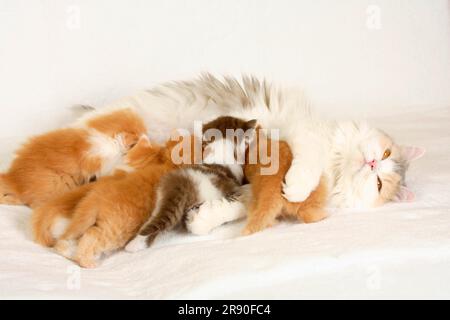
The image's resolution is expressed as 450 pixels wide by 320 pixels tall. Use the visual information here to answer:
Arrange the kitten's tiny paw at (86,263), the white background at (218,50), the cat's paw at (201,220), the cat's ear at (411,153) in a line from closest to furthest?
1. the kitten's tiny paw at (86,263)
2. the cat's paw at (201,220)
3. the cat's ear at (411,153)
4. the white background at (218,50)

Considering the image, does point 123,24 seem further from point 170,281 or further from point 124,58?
point 170,281

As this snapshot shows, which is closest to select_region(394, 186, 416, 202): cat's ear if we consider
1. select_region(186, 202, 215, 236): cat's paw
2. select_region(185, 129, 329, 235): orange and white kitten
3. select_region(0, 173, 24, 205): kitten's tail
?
select_region(185, 129, 329, 235): orange and white kitten

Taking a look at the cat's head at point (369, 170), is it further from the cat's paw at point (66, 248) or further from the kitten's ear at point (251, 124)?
the cat's paw at point (66, 248)

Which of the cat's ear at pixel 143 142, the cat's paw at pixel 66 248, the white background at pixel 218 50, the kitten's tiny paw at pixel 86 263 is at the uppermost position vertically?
the white background at pixel 218 50

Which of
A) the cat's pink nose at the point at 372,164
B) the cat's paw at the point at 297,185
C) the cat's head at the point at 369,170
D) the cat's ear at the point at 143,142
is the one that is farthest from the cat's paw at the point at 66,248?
the cat's pink nose at the point at 372,164

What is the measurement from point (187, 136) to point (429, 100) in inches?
62.2

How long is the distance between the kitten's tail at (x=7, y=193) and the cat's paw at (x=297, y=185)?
2.66 ft

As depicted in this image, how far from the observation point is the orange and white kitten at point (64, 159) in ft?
6.35

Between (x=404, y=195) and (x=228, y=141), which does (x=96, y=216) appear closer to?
(x=228, y=141)
